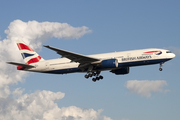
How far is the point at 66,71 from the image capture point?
178 feet

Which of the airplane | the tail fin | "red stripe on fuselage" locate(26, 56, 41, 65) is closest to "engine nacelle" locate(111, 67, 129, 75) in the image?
the airplane

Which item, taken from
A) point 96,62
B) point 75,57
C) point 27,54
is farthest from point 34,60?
point 96,62

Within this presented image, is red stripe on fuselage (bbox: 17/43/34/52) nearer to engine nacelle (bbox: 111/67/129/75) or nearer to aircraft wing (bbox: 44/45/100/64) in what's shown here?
aircraft wing (bbox: 44/45/100/64)

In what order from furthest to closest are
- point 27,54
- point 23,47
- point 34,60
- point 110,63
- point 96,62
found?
point 23,47 → point 27,54 → point 34,60 → point 96,62 → point 110,63

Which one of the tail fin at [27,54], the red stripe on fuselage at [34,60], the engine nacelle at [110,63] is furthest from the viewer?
the tail fin at [27,54]

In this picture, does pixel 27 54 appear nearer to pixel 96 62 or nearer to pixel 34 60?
pixel 34 60

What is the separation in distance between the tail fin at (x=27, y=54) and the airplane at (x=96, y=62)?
473 millimetres

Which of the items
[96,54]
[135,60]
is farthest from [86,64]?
[135,60]

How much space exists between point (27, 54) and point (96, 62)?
14383 mm

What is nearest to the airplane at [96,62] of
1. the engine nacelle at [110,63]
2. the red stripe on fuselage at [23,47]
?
the engine nacelle at [110,63]

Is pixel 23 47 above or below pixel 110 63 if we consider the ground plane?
above

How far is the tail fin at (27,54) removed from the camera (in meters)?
58.3

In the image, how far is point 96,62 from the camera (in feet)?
171

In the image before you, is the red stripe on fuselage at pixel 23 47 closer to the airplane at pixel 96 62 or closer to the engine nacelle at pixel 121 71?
the airplane at pixel 96 62
